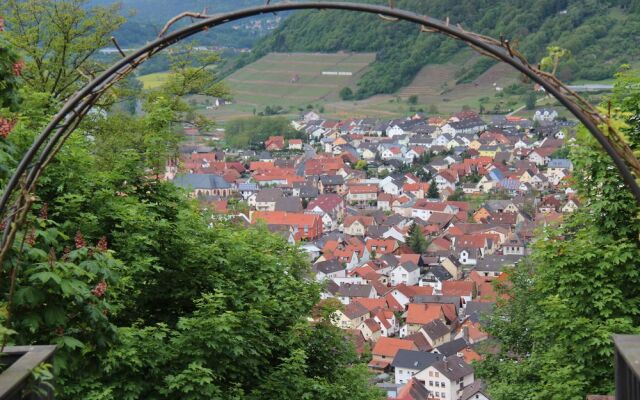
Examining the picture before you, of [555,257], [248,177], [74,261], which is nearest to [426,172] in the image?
[248,177]

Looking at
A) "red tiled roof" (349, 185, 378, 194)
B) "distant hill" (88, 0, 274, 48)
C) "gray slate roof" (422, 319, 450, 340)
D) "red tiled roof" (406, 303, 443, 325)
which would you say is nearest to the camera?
"gray slate roof" (422, 319, 450, 340)

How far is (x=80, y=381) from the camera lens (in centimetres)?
434

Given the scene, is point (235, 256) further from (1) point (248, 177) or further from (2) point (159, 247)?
(1) point (248, 177)

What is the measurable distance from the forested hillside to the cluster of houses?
628 centimetres

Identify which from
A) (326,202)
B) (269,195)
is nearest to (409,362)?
(326,202)

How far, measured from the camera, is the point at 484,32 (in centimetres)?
6488

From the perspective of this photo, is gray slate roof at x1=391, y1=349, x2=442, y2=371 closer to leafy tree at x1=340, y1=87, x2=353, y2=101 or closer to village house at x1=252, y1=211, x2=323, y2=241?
village house at x1=252, y1=211, x2=323, y2=241

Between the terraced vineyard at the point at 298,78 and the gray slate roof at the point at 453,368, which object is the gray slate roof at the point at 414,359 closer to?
the gray slate roof at the point at 453,368

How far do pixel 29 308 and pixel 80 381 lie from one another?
2.22 m

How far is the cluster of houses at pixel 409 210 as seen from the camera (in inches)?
877

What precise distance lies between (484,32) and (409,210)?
2867 centimetres

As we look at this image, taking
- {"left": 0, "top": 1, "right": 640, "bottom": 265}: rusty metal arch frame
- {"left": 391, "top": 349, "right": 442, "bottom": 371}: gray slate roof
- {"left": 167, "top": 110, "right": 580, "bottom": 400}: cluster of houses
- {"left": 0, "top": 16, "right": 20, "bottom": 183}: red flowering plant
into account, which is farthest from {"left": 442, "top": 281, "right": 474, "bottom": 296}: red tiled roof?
{"left": 0, "top": 1, "right": 640, "bottom": 265}: rusty metal arch frame

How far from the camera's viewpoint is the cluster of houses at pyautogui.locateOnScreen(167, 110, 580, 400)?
877 inches

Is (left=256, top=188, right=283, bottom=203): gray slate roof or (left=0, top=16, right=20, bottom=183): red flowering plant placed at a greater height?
(left=0, top=16, right=20, bottom=183): red flowering plant
